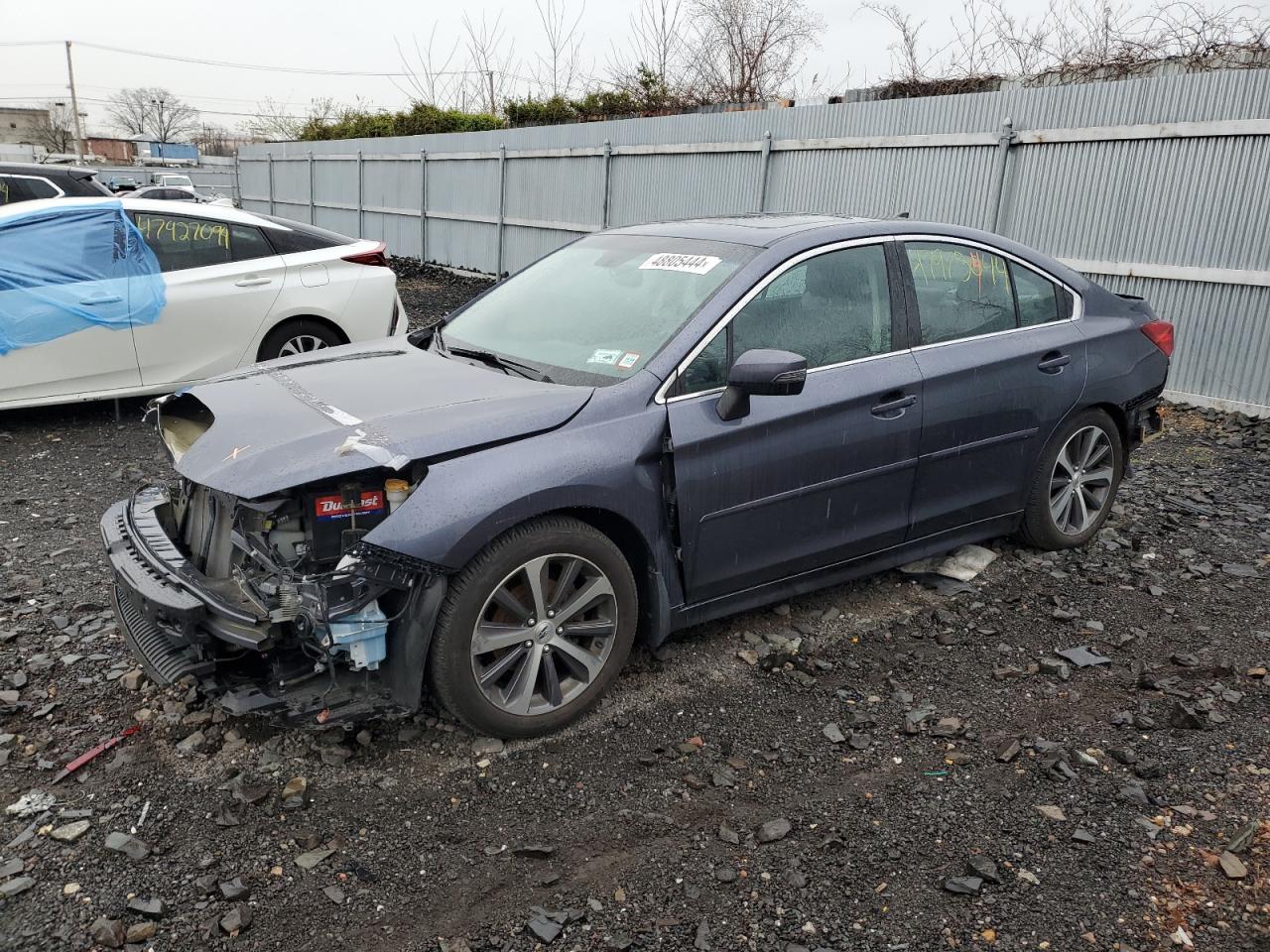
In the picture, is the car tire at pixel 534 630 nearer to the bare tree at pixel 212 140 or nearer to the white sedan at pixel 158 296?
the white sedan at pixel 158 296

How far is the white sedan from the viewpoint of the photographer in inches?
267

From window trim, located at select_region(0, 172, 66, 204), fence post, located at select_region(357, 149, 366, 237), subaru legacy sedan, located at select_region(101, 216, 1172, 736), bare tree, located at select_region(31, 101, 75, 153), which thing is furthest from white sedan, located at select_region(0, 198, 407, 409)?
bare tree, located at select_region(31, 101, 75, 153)

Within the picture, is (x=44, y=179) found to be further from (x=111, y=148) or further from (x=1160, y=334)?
(x=111, y=148)

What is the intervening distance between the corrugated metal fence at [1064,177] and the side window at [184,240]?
553 centimetres

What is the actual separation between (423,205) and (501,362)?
54.0ft

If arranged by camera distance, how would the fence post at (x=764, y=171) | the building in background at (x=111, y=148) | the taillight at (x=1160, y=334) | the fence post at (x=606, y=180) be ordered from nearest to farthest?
the taillight at (x=1160, y=334) → the fence post at (x=764, y=171) → the fence post at (x=606, y=180) → the building in background at (x=111, y=148)

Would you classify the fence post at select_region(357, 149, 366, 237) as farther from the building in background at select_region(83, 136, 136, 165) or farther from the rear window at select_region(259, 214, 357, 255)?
the building in background at select_region(83, 136, 136, 165)

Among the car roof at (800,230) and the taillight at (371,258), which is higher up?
the car roof at (800,230)

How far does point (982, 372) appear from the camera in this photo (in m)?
4.43

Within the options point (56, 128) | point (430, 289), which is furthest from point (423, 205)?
point (56, 128)

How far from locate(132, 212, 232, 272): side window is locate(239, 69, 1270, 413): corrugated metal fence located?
553 centimetres

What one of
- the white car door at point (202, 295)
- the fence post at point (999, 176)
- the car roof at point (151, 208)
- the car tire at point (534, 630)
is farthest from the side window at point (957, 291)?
the car roof at point (151, 208)

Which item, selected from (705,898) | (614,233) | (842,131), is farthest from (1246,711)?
(842,131)

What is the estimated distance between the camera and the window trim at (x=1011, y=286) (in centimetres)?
432
